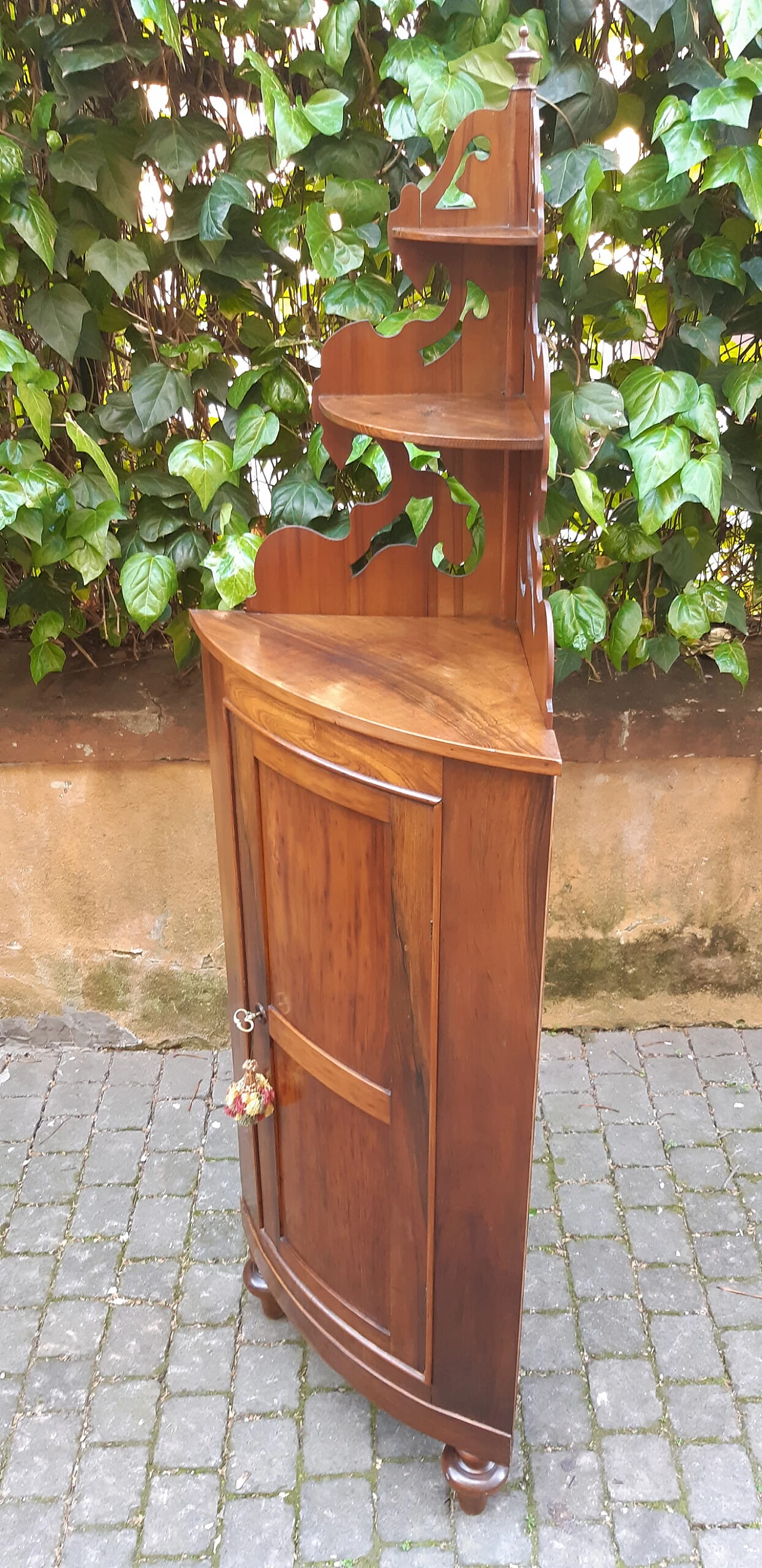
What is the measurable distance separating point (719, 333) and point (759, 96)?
47 centimetres

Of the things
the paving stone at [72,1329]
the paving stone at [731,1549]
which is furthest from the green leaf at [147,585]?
the paving stone at [731,1549]

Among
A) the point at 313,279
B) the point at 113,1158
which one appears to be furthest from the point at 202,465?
the point at 113,1158

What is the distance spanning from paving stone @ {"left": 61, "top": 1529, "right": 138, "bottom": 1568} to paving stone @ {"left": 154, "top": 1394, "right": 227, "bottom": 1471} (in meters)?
0.16

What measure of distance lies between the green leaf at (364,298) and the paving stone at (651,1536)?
2.55 meters

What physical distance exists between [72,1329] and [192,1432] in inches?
16.3

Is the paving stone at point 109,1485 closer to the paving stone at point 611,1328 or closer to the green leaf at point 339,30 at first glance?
the paving stone at point 611,1328

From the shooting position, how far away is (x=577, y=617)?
9.11 feet

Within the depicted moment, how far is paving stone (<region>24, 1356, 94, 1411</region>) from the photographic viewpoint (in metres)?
2.51

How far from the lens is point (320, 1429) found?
2.45 metres

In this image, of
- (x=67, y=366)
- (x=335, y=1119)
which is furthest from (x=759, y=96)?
(x=335, y=1119)

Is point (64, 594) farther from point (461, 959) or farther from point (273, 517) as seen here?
point (461, 959)

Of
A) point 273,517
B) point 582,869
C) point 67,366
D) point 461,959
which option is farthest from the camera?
point 582,869

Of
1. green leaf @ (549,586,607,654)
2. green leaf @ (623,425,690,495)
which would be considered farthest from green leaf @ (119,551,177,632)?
green leaf @ (623,425,690,495)

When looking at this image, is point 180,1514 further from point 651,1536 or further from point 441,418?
point 441,418
